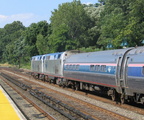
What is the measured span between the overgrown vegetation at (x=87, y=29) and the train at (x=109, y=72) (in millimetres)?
8367

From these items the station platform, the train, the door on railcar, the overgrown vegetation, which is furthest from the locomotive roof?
the overgrown vegetation

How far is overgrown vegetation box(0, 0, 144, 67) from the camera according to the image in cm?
2914

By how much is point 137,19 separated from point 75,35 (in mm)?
39156

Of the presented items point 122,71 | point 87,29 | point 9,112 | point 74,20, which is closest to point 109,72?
point 122,71

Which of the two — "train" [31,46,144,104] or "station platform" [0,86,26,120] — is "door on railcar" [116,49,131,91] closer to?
"train" [31,46,144,104]

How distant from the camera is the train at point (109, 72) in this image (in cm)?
1302

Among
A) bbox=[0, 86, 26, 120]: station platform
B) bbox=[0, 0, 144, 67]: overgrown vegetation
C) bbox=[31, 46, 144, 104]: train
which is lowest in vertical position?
bbox=[0, 86, 26, 120]: station platform

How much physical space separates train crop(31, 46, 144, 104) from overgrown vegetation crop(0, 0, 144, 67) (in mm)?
8367

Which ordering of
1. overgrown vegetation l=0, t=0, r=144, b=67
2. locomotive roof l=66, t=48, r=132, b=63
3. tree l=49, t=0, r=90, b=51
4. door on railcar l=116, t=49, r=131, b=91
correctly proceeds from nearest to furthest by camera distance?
door on railcar l=116, t=49, r=131, b=91
locomotive roof l=66, t=48, r=132, b=63
overgrown vegetation l=0, t=0, r=144, b=67
tree l=49, t=0, r=90, b=51

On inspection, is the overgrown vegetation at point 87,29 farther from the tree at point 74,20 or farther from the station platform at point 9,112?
the station platform at point 9,112

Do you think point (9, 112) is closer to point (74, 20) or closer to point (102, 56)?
point (102, 56)

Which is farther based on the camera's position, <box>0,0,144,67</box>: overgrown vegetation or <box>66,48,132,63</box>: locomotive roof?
<box>0,0,144,67</box>: overgrown vegetation

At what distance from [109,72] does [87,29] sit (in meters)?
54.4

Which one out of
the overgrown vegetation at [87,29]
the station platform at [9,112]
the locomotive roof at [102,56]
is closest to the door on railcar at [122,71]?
the locomotive roof at [102,56]
